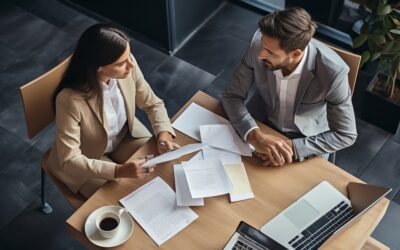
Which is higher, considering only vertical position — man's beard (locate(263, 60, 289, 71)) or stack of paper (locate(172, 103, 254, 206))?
man's beard (locate(263, 60, 289, 71))

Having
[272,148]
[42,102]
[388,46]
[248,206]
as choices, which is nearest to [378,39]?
[388,46]

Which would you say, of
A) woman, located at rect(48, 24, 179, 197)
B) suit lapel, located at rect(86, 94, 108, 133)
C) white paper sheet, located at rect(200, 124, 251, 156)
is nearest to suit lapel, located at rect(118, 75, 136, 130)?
woman, located at rect(48, 24, 179, 197)

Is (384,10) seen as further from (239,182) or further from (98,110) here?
(98,110)

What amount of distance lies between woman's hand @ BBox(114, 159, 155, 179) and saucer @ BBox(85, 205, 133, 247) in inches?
5.3

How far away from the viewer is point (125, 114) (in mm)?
2375

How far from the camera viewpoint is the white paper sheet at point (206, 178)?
197 centimetres

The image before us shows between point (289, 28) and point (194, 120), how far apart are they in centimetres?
52

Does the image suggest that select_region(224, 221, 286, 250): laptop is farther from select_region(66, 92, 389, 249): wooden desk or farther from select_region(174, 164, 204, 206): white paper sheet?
select_region(174, 164, 204, 206): white paper sheet

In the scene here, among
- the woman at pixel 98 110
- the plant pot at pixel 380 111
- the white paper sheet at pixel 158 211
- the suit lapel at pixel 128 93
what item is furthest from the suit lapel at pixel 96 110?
the plant pot at pixel 380 111

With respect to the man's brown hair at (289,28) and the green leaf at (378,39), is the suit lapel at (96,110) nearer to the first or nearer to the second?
the man's brown hair at (289,28)

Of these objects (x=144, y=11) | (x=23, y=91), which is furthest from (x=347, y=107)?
(x=144, y=11)

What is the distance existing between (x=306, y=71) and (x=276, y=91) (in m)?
0.18

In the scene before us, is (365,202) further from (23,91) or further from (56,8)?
(56,8)

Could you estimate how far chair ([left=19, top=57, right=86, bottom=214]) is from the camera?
7.14 feet
